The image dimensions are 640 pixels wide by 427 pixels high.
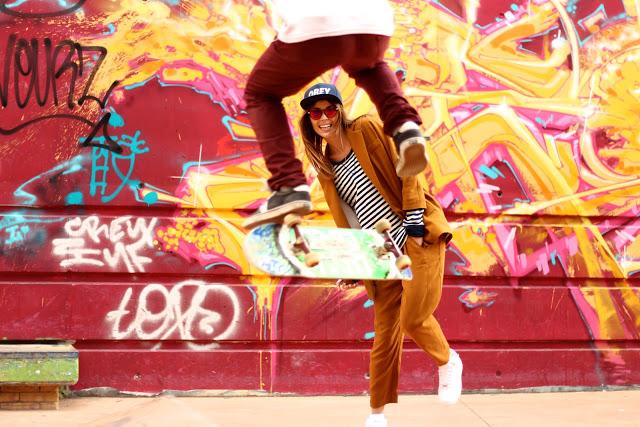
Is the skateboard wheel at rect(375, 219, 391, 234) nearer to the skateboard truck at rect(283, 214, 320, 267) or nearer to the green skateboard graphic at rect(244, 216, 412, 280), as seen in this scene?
the green skateboard graphic at rect(244, 216, 412, 280)

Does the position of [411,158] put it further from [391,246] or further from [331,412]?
[331,412]

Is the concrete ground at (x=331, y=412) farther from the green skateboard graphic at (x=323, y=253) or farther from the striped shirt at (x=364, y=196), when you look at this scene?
the green skateboard graphic at (x=323, y=253)

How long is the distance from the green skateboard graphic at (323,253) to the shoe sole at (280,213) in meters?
0.06

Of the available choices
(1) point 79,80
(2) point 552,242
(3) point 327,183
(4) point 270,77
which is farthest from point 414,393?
(4) point 270,77

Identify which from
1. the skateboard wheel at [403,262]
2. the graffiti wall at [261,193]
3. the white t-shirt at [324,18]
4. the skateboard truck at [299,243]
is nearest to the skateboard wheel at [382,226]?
the skateboard wheel at [403,262]

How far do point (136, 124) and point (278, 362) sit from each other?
81.2 inches

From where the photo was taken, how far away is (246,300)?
7.94 metres

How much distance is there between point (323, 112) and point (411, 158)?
87 cm

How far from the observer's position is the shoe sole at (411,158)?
474 cm

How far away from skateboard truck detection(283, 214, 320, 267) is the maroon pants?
0.19m

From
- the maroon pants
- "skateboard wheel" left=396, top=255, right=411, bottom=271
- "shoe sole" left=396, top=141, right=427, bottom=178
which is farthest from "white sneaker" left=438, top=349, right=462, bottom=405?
the maroon pants

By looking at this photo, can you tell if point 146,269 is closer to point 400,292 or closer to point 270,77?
point 400,292

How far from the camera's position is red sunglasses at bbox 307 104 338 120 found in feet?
18.2

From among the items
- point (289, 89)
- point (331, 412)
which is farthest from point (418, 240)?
point (331, 412)
